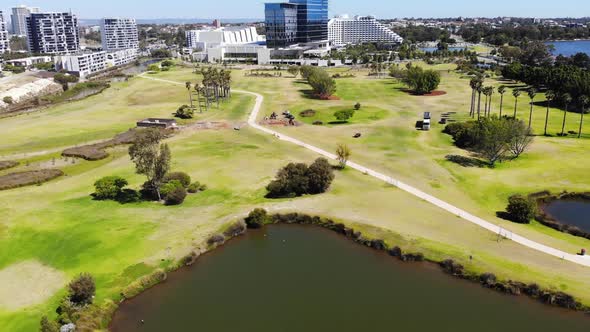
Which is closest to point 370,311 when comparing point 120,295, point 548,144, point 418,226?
point 418,226

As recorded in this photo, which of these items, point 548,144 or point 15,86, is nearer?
point 548,144

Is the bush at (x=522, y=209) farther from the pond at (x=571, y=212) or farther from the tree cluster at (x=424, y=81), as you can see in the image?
the tree cluster at (x=424, y=81)

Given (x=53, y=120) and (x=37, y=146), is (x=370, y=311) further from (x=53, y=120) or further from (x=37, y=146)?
(x=53, y=120)

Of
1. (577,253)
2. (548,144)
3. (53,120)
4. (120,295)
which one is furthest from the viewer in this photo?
(53,120)

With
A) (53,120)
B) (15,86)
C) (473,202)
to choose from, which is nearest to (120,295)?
(473,202)

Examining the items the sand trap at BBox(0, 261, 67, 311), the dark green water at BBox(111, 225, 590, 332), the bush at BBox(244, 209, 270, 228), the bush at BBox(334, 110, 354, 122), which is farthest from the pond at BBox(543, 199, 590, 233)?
the sand trap at BBox(0, 261, 67, 311)

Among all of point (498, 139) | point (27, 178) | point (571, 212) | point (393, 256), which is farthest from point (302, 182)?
point (27, 178)

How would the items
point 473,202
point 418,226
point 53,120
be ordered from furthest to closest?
point 53,120 < point 473,202 < point 418,226
